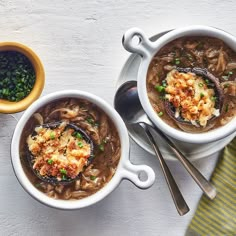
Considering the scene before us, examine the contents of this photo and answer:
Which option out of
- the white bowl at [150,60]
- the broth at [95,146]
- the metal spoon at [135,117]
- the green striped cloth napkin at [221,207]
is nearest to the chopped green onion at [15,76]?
the broth at [95,146]

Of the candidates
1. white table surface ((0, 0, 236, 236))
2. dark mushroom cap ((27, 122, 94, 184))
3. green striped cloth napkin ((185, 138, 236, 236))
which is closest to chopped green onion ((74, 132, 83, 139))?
dark mushroom cap ((27, 122, 94, 184))

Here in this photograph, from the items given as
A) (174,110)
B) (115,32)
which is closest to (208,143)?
(174,110)

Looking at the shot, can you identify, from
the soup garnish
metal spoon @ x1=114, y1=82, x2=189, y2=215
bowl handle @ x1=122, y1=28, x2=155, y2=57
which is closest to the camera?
bowl handle @ x1=122, y1=28, x2=155, y2=57

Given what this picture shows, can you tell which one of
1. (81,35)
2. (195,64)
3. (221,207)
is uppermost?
(195,64)

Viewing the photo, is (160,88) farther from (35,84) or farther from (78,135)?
(35,84)

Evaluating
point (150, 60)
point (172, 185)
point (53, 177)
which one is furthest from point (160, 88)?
point (53, 177)

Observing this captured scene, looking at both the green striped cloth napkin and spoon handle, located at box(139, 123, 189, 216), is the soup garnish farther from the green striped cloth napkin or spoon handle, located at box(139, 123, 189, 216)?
the green striped cloth napkin
